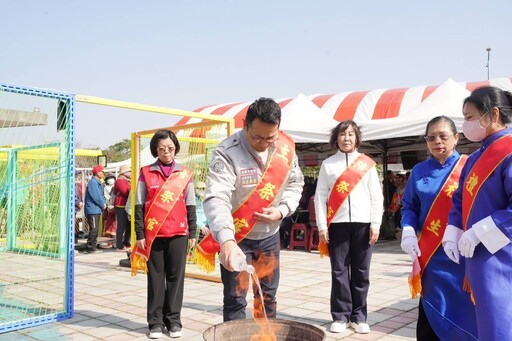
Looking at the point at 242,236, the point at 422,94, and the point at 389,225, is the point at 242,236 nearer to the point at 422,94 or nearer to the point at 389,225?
the point at 389,225

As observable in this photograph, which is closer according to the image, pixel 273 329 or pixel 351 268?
pixel 273 329

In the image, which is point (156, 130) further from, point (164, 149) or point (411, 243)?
point (411, 243)

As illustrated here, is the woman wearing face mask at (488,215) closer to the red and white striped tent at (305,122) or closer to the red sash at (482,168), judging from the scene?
the red sash at (482,168)

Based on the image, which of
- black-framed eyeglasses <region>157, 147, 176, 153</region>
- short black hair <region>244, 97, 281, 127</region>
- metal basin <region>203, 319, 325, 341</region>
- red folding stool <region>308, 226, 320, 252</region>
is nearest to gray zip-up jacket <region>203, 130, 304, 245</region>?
short black hair <region>244, 97, 281, 127</region>

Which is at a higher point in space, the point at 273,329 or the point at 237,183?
the point at 237,183

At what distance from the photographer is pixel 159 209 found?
4340 mm

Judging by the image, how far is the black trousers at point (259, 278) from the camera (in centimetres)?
299

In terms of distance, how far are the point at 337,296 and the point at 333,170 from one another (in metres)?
1.09

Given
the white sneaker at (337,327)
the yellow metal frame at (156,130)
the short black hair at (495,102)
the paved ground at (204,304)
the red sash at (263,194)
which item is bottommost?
the paved ground at (204,304)

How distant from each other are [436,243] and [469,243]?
2.51 ft

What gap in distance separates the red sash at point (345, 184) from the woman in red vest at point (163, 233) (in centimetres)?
123

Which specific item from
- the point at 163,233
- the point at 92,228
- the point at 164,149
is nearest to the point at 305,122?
the point at 92,228

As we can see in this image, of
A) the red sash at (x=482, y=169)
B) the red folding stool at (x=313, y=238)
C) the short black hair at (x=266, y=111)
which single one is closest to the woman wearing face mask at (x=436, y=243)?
the red sash at (x=482, y=169)

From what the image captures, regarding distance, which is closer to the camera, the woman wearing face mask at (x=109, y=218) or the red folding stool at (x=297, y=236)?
the red folding stool at (x=297, y=236)
